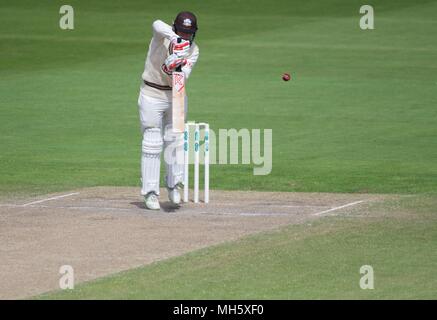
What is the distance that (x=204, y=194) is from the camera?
50.4 ft

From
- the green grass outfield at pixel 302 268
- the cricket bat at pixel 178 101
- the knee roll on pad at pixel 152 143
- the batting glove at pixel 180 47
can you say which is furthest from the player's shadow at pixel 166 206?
the green grass outfield at pixel 302 268

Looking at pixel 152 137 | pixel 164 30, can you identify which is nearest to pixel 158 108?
pixel 152 137

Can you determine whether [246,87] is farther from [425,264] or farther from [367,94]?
[425,264]

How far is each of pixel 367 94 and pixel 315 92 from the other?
1.09 m

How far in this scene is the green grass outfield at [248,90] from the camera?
17891 millimetres

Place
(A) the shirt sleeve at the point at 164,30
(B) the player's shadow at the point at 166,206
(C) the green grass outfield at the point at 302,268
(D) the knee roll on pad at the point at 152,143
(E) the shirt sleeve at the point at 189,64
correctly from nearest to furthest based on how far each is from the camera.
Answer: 1. (C) the green grass outfield at the point at 302,268
2. (A) the shirt sleeve at the point at 164,30
3. (E) the shirt sleeve at the point at 189,64
4. (D) the knee roll on pad at the point at 152,143
5. (B) the player's shadow at the point at 166,206

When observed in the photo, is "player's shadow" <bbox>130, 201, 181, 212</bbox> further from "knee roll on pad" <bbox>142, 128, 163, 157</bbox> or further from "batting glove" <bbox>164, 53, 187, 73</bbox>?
"batting glove" <bbox>164, 53, 187, 73</bbox>

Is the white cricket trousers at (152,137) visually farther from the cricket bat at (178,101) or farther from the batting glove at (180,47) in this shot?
the batting glove at (180,47)

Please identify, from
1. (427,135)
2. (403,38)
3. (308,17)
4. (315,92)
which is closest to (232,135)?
(427,135)

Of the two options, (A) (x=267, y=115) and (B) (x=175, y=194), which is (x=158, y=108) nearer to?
(B) (x=175, y=194)

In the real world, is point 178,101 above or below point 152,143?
above

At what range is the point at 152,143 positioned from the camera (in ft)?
46.7

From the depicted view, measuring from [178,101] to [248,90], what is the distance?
1303 cm

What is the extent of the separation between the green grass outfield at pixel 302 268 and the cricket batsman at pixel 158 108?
79.8 inches
